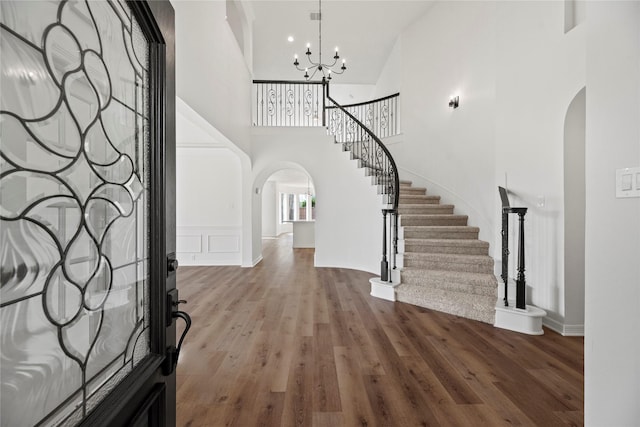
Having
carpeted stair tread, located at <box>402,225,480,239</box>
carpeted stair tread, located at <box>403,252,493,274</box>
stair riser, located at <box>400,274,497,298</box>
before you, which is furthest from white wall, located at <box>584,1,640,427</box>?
carpeted stair tread, located at <box>402,225,480,239</box>

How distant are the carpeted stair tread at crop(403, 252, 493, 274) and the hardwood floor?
75 cm

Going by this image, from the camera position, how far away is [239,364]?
2.45 meters

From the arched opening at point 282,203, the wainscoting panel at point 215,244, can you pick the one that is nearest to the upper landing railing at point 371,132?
the arched opening at point 282,203

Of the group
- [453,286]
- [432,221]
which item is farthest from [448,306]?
[432,221]

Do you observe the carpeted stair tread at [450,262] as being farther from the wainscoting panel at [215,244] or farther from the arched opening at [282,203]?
the wainscoting panel at [215,244]

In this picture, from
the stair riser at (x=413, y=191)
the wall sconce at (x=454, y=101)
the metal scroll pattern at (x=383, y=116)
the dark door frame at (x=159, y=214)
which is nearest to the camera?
the dark door frame at (x=159, y=214)

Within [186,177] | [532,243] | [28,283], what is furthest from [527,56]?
[186,177]

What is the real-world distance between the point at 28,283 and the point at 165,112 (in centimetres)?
68

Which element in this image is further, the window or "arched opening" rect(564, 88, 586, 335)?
the window

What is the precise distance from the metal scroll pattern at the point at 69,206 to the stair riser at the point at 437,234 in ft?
14.1

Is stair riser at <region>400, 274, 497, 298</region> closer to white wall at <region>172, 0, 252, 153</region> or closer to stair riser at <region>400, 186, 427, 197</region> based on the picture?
stair riser at <region>400, 186, 427, 197</region>

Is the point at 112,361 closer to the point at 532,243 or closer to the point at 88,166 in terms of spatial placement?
the point at 88,166

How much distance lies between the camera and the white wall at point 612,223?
1272 mm

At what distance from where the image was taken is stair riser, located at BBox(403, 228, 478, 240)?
4828 millimetres
